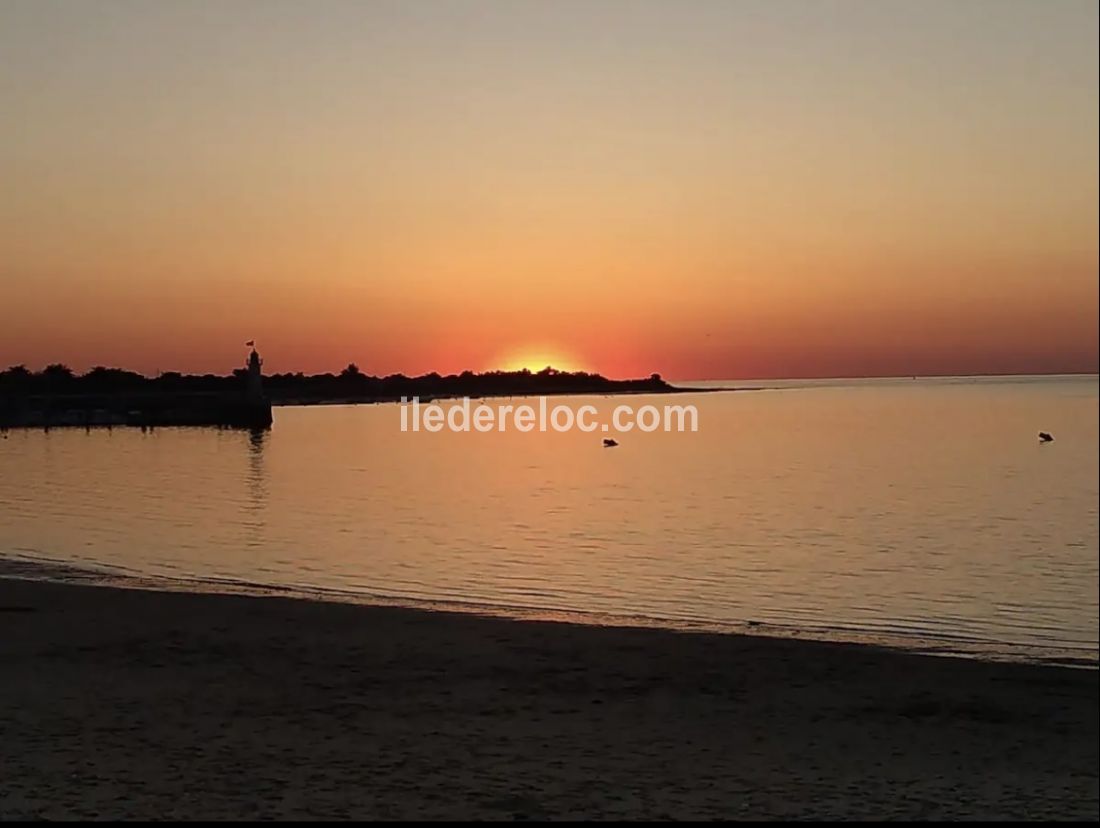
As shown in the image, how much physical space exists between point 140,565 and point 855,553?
57.4 feet

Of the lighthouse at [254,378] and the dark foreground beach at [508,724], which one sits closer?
the dark foreground beach at [508,724]

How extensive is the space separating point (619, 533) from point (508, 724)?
2457cm

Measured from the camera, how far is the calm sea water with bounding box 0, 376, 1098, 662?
20.0 m

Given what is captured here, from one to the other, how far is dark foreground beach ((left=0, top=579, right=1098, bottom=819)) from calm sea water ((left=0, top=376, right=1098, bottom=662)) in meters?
2.22

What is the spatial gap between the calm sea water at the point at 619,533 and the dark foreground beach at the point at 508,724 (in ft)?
7.29

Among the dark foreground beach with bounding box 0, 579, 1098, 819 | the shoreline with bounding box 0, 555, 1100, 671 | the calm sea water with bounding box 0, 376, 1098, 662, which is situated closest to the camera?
the dark foreground beach with bounding box 0, 579, 1098, 819

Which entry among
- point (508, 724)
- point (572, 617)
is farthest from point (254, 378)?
point (508, 724)

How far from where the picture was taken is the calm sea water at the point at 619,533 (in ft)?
65.8

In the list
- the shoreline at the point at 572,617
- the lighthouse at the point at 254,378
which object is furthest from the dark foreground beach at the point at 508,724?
the lighthouse at the point at 254,378

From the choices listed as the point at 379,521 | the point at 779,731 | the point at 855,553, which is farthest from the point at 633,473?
the point at 779,731

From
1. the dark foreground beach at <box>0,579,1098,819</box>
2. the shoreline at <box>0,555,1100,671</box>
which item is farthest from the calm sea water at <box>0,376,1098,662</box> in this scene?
the dark foreground beach at <box>0,579,1098,819</box>

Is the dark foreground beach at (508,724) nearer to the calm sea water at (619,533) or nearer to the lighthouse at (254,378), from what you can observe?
the calm sea water at (619,533)

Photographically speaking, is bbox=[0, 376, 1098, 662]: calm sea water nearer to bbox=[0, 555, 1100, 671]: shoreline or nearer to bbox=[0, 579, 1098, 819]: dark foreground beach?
bbox=[0, 555, 1100, 671]: shoreline

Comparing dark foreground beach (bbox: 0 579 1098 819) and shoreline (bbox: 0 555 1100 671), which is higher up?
dark foreground beach (bbox: 0 579 1098 819)
